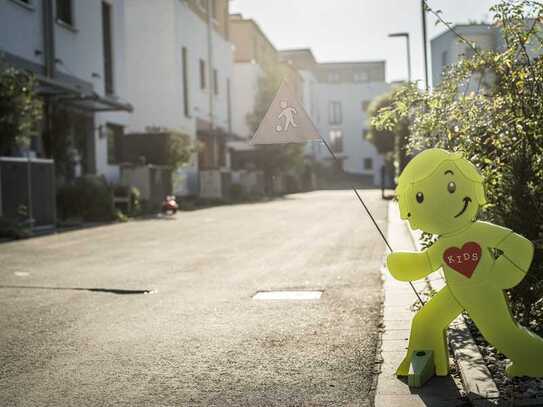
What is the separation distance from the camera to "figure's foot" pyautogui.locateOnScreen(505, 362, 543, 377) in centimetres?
417

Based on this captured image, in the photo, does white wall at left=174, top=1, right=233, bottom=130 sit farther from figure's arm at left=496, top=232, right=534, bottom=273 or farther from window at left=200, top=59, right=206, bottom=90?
figure's arm at left=496, top=232, right=534, bottom=273

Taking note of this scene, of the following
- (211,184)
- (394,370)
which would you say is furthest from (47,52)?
(394,370)

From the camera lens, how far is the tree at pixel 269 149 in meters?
49.8

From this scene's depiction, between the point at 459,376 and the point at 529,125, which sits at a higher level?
the point at 529,125

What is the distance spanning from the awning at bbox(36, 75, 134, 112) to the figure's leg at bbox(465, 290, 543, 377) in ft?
49.6

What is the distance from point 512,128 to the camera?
5594mm

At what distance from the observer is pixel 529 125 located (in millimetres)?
5355

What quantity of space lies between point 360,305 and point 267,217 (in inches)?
592

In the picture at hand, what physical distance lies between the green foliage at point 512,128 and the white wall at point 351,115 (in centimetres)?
8308

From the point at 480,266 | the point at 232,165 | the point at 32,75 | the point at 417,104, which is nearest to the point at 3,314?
the point at 417,104

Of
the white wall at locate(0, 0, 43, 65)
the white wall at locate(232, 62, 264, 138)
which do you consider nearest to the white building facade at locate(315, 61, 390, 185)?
the white wall at locate(232, 62, 264, 138)

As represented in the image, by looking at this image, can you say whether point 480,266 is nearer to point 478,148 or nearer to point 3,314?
point 478,148

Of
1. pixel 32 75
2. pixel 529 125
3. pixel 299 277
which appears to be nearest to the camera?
pixel 529 125

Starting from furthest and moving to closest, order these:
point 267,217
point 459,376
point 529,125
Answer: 1. point 267,217
2. point 529,125
3. point 459,376
